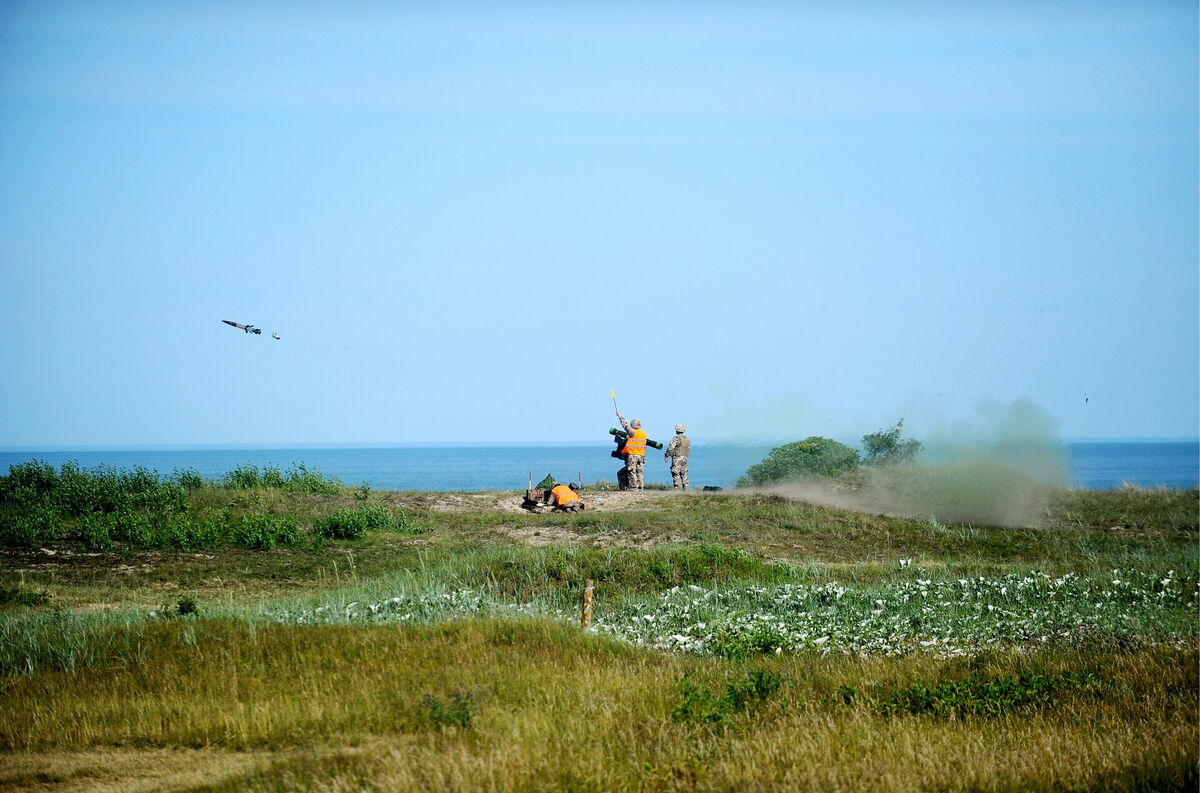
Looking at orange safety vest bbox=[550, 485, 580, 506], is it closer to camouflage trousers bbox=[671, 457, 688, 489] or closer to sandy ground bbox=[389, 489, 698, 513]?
sandy ground bbox=[389, 489, 698, 513]

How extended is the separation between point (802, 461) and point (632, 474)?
8.97 metres

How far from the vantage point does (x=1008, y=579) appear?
18.5 metres

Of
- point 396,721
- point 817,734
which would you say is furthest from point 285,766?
point 817,734

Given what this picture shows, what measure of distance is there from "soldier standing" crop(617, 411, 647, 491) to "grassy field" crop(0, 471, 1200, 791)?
10.3 m

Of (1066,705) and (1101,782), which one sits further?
(1066,705)

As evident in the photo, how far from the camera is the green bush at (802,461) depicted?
129ft

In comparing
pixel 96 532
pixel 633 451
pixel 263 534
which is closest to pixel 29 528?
pixel 96 532

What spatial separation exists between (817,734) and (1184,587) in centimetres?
1202

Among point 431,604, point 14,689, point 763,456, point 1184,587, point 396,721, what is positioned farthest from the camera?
point 763,456

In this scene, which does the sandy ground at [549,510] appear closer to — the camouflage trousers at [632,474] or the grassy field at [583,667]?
the grassy field at [583,667]

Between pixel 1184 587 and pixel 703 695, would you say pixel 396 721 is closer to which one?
pixel 703 695

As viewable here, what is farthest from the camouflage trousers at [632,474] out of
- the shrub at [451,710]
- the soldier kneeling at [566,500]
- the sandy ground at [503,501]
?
the shrub at [451,710]

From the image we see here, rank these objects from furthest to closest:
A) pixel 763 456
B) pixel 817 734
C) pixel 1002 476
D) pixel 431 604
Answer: pixel 763 456, pixel 1002 476, pixel 431 604, pixel 817 734

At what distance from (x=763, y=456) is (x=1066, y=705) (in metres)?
Result: 35.0
